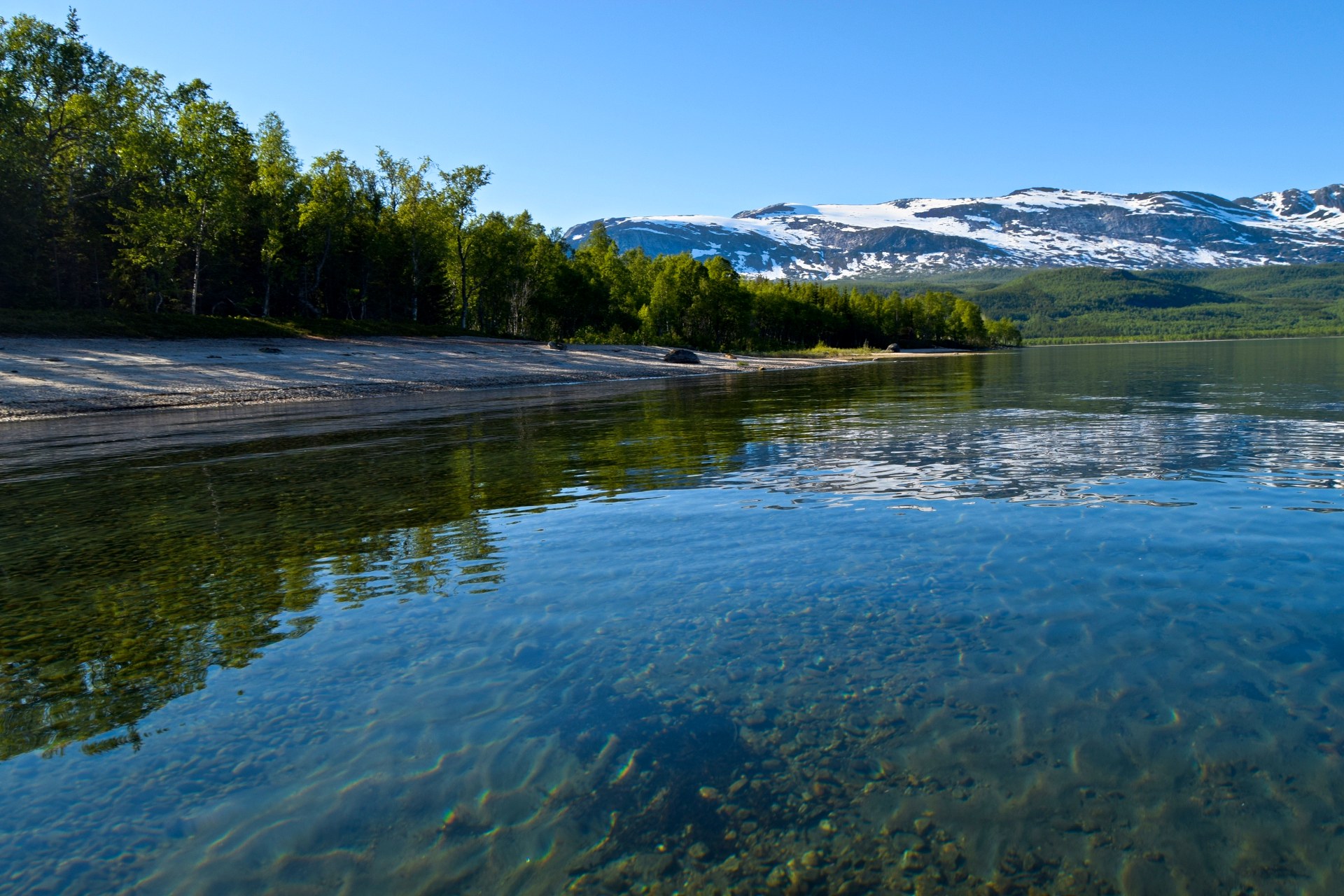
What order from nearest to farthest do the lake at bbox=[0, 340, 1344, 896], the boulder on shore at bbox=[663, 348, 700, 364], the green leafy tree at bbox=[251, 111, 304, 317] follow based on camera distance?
the lake at bbox=[0, 340, 1344, 896] < the green leafy tree at bbox=[251, 111, 304, 317] < the boulder on shore at bbox=[663, 348, 700, 364]

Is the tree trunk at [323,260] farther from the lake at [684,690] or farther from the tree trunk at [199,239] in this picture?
the lake at [684,690]

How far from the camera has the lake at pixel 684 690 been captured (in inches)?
190

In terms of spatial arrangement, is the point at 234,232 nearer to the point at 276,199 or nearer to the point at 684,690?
the point at 276,199

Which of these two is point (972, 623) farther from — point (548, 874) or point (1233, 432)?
point (1233, 432)

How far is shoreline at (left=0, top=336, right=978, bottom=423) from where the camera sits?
136 ft

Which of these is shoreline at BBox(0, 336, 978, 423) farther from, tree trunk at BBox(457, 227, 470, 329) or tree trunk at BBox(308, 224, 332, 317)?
tree trunk at BBox(308, 224, 332, 317)

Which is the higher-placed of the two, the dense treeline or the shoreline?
the dense treeline

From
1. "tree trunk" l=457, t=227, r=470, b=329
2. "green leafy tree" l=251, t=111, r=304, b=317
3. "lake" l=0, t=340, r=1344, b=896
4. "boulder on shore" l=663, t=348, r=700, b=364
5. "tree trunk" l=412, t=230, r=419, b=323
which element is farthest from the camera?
"tree trunk" l=412, t=230, r=419, b=323

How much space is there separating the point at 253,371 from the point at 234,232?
1371 inches

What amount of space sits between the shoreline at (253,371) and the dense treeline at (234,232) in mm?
14168

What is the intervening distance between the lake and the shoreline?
3063 centimetres

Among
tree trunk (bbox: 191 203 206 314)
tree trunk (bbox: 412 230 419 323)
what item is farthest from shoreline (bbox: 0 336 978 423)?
tree trunk (bbox: 412 230 419 323)

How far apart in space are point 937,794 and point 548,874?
2663 millimetres

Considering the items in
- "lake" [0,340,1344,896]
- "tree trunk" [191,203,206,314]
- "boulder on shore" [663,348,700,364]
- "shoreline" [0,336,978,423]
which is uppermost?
"tree trunk" [191,203,206,314]
